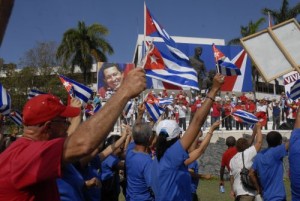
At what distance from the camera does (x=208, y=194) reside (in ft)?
38.4

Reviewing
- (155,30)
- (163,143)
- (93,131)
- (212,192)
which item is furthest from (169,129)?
(212,192)

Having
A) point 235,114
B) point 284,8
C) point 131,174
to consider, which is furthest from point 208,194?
point 284,8

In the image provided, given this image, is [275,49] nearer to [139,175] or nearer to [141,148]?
[141,148]

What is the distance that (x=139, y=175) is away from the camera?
493 centimetres

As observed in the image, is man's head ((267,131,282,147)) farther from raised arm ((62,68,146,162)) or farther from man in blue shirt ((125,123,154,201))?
raised arm ((62,68,146,162))

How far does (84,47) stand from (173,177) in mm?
42228

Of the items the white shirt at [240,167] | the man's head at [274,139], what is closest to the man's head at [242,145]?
the white shirt at [240,167]

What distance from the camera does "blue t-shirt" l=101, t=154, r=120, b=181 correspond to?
5637 millimetres

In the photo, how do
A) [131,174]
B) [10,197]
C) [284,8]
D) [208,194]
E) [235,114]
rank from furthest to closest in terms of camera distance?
[284,8] → [208,194] → [235,114] → [131,174] → [10,197]

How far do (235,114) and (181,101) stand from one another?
1238cm

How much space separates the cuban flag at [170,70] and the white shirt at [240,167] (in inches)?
55.0

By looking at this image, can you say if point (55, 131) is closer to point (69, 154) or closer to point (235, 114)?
point (69, 154)

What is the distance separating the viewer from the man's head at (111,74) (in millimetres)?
24344

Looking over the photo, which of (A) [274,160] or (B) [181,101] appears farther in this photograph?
(B) [181,101]
